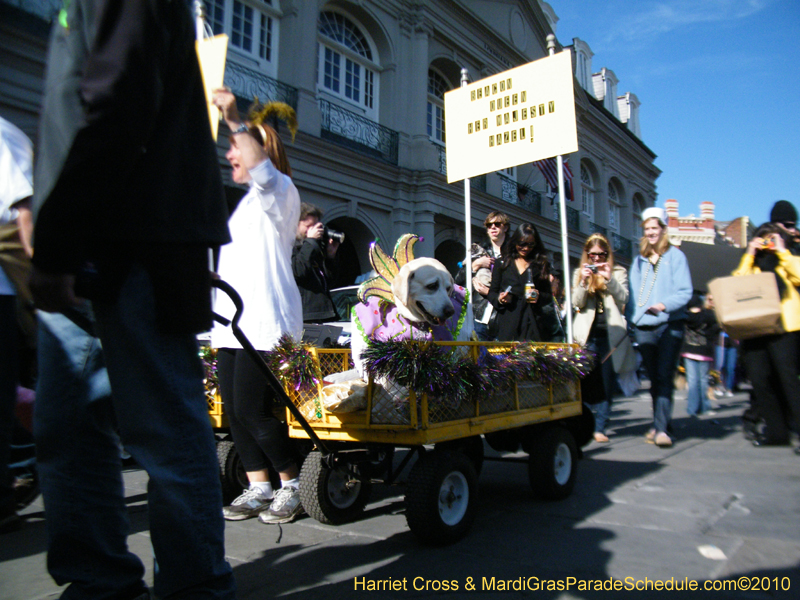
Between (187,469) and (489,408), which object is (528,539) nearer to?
(489,408)

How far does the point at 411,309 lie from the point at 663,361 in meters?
3.33

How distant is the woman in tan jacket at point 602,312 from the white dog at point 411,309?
3.04 meters

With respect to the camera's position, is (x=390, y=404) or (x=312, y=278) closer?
(x=390, y=404)

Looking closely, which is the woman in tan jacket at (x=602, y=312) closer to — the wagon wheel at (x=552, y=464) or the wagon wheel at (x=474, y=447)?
the wagon wheel at (x=552, y=464)

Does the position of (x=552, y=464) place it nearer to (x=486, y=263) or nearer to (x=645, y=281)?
(x=486, y=263)

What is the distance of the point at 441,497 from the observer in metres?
2.71

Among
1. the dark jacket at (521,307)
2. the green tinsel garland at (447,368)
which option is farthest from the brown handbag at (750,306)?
the green tinsel garland at (447,368)

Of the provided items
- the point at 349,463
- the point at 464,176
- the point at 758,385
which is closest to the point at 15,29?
the point at 464,176

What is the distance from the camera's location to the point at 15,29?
26.2ft

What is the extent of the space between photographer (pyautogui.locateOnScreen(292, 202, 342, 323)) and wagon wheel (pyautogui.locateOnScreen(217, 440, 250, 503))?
4.36 ft

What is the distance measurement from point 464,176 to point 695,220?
4038cm

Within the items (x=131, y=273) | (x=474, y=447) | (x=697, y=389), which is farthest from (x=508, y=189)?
(x=131, y=273)

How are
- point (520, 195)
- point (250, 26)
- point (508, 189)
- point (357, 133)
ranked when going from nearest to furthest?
point (250, 26) → point (357, 133) → point (508, 189) → point (520, 195)

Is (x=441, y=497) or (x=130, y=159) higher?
(x=130, y=159)
